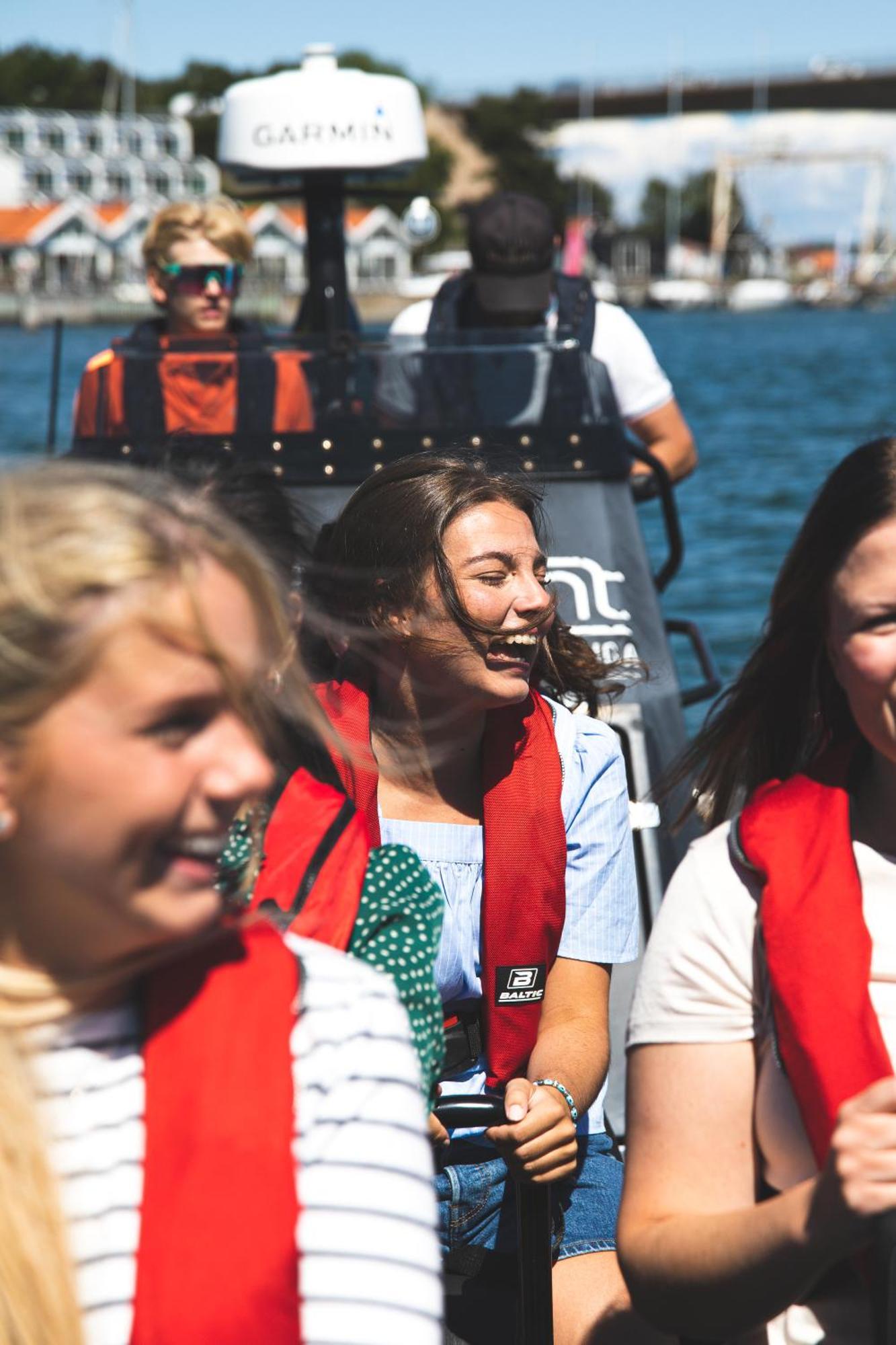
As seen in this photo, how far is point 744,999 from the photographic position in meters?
1.48

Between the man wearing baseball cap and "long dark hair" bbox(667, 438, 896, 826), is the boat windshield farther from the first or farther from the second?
"long dark hair" bbox(667, 438, 896, 826)

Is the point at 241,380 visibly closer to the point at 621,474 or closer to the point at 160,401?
the point at 160,401

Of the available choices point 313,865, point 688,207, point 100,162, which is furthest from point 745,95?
point 313,865

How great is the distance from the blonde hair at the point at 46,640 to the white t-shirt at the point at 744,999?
0.51 m

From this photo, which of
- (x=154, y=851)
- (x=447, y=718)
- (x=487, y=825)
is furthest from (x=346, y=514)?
(x=154, y=851)

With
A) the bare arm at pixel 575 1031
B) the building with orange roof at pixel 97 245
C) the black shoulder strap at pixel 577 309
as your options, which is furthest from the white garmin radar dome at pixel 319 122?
the building with orange roof at pixel 97 245

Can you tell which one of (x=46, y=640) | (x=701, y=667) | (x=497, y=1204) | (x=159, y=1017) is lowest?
(x=701, y=667)

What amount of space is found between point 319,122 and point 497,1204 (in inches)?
108

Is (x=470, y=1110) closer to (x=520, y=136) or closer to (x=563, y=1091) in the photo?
(x=563, y=1091)

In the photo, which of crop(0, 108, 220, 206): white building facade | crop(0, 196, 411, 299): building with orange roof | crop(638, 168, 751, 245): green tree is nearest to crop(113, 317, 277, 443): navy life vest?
crop(0, 196, 411, 299): building with orange roof

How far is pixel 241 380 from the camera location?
3.38m

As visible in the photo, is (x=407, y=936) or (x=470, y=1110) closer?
(x=407, y=936)

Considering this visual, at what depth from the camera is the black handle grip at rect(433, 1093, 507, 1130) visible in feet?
6.04

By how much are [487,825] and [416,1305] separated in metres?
0.93
